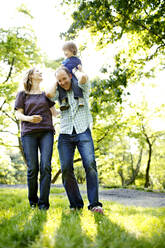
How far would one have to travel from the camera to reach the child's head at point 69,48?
305 cm

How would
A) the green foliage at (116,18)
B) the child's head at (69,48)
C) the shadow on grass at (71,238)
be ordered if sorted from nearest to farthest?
the shadow on grass at (71,238) < the child's head at (69,48) < the green foliage at (116,18)

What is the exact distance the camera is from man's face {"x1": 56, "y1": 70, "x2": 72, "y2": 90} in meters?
2.88

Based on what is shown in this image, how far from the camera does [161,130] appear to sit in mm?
15797

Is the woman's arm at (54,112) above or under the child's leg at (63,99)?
under

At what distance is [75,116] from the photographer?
2895 mm

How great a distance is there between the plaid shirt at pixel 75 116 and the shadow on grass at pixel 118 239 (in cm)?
131

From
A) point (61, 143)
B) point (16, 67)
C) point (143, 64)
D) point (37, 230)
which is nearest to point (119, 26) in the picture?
point (143, 64)

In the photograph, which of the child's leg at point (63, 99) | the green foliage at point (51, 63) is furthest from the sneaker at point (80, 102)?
the green foliage at point (51, 63)

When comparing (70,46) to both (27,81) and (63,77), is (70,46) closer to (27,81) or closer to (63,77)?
(63,77)

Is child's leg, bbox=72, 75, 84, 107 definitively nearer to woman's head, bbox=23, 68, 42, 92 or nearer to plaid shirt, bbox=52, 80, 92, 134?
plaid shirt, bbox=52, 80, 92, 134

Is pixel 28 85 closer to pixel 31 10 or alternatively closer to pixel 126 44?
pixel 126 44

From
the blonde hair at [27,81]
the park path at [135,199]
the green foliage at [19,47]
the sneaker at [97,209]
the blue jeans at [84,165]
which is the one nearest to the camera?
the sneaker at [97,209]

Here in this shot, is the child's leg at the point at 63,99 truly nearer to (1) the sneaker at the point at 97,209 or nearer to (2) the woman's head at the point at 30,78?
(2) the woman's head at the point at 30,78

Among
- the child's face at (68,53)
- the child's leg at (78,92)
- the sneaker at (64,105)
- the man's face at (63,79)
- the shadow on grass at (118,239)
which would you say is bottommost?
the shadow on grass at (118,239)
